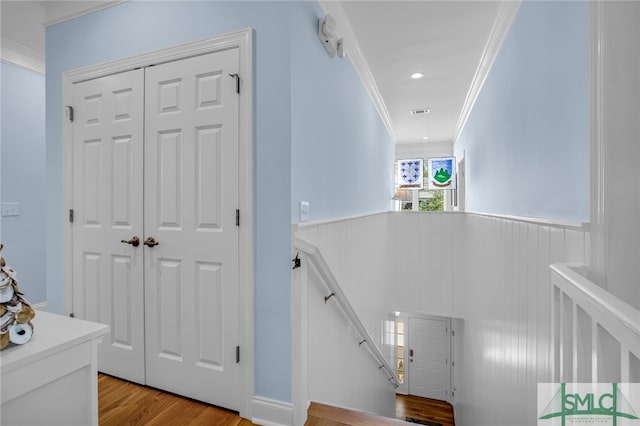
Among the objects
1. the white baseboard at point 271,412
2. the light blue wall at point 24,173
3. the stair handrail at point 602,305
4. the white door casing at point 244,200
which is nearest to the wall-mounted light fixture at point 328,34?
the white door casing at point 244,200

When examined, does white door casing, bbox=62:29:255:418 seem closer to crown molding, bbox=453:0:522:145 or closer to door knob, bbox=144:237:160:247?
door knob, bbox=144:237:160:247

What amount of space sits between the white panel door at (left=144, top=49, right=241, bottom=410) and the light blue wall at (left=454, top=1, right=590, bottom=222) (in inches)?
63.3

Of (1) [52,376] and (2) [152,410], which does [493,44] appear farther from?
(2) [152,410]

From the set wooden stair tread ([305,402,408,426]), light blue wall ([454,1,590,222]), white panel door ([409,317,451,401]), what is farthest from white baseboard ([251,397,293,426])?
white panel door ([409,317,451,401])

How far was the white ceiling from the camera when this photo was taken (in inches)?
96.0

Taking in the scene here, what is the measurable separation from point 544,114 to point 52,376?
7.52 feet

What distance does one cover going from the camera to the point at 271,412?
5.91ft

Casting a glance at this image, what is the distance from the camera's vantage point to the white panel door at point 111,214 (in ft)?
7.07

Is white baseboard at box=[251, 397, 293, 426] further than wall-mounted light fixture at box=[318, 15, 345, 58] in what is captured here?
No

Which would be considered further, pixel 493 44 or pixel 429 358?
pixel 429 358

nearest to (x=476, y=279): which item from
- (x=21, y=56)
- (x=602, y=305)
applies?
(x=602, y=305)

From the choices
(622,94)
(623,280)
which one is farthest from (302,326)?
(622,94)

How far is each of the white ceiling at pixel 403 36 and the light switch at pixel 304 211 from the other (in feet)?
4.72

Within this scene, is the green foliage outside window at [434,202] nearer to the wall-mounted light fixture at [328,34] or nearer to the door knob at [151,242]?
the wall-mounted light fixture at [328,34]
